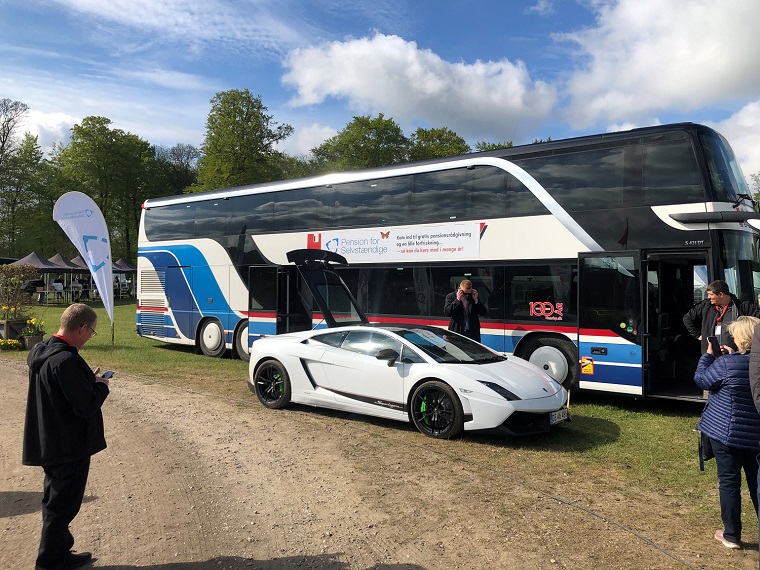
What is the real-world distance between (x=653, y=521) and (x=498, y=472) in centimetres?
151

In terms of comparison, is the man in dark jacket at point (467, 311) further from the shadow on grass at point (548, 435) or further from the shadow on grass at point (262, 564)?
the shadow on grass at point (262, 564)

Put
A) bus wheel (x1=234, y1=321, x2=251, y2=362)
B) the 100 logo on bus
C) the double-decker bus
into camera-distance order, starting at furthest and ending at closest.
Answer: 1. bus wheel (x1=234, y1=321, x2=251, y2=362)
2. the 100 logo on bus
3. the double-decker bus

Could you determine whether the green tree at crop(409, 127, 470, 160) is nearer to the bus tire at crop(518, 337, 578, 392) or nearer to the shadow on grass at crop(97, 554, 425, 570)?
Result: the bus tire at crop(518, 337, 578, 392)

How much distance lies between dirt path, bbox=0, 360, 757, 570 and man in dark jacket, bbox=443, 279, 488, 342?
2898mm

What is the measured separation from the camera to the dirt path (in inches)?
149

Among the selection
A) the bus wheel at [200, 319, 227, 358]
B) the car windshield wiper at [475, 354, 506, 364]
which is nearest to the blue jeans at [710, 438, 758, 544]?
the car windshield wiper at [475, 354, 506, 364]

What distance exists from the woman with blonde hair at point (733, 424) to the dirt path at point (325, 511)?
360 millimetres

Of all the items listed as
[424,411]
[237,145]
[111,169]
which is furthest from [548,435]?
[111,169]

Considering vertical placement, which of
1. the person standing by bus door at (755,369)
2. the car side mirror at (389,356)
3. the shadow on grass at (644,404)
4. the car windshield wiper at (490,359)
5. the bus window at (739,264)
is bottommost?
the shadow on grass at (644,404)

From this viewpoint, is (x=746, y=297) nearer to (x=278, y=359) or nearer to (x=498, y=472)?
(x=498, y=472)

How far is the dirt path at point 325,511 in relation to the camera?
3.79 metres

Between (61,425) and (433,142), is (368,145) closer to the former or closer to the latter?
(433,142)

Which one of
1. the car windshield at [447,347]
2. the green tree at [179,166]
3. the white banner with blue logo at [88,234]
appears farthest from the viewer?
the green tree at [179,166]

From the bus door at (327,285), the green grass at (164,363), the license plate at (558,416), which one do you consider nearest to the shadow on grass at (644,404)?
the license plate at (558,416)
